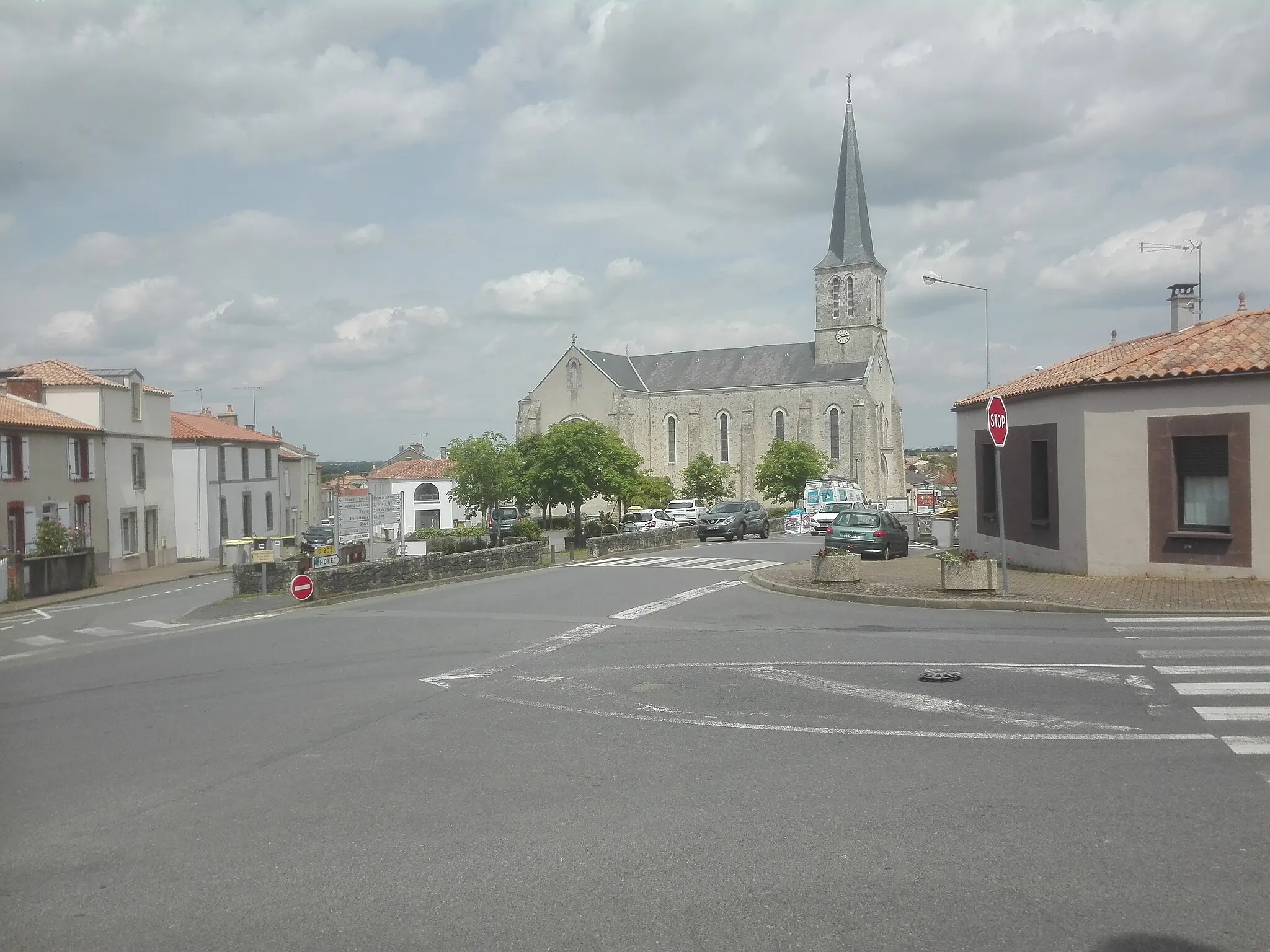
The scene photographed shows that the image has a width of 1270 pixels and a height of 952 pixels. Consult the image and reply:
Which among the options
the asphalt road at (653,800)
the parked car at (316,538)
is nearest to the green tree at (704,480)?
the parked car at (316,538)

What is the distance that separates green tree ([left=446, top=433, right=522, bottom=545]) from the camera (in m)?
64.6

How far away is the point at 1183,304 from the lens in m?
25.6

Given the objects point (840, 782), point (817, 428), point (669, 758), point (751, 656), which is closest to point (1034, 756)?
point (840, 782)

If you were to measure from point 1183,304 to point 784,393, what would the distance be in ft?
242

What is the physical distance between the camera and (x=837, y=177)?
92.9 metres

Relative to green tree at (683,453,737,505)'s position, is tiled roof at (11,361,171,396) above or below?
above

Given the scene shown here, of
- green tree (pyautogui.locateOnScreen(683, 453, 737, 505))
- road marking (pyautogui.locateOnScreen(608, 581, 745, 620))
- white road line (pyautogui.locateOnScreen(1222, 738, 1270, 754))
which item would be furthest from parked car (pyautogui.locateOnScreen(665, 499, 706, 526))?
white road line (pyautogui.locateOnScreen(1222, 738, 1270, 754))

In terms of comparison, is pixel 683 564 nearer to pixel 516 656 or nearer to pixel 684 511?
pixel 516 656

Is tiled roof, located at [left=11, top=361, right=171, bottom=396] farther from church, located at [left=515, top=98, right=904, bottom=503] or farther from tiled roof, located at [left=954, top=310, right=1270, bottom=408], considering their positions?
church, located at [left=515, top=98, right=904, bottom=503]

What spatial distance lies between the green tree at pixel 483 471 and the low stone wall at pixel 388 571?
114 ft

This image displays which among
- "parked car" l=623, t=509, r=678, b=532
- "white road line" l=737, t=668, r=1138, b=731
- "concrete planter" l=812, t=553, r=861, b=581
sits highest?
"concrete planter" l=812, t=553, r=861, b=581

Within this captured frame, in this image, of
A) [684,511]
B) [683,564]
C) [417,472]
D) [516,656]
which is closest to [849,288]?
[684,511]

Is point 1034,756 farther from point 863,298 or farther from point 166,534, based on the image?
point 863,298

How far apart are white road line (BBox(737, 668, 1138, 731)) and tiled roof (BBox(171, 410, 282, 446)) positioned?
145ft
